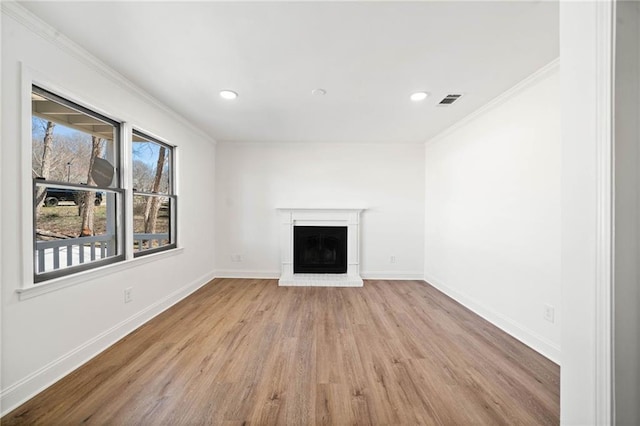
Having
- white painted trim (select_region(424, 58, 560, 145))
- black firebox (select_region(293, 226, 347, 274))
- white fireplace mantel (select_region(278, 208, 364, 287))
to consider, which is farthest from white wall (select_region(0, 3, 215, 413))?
white painted trim (select_region(424, 58, 560, 145))

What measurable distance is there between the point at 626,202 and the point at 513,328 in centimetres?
212

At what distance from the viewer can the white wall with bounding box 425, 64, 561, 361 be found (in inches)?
79.5

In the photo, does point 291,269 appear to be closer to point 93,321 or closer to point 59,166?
point 93,321

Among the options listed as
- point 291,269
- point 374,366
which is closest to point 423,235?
point 291,269

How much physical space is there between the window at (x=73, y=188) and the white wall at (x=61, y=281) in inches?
5.3

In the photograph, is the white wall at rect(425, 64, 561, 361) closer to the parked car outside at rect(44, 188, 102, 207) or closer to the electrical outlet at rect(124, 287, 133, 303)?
the electrical outlet at rect(124, 287, 133, 303)

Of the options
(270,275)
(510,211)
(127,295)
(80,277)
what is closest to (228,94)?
(80,277)

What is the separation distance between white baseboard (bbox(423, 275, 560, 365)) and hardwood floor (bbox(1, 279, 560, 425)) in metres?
0.08

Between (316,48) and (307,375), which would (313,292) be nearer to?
(307,375)

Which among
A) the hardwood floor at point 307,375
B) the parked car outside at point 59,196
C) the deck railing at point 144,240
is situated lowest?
the hardwood floor at point 307,375

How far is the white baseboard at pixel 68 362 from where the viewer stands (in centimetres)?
144

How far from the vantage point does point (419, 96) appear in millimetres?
2516

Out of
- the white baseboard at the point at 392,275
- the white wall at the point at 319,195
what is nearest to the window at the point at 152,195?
the white wall at the point at 319,195

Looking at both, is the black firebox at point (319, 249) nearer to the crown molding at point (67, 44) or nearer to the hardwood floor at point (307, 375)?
the hardwood floor at point (307, 375)
